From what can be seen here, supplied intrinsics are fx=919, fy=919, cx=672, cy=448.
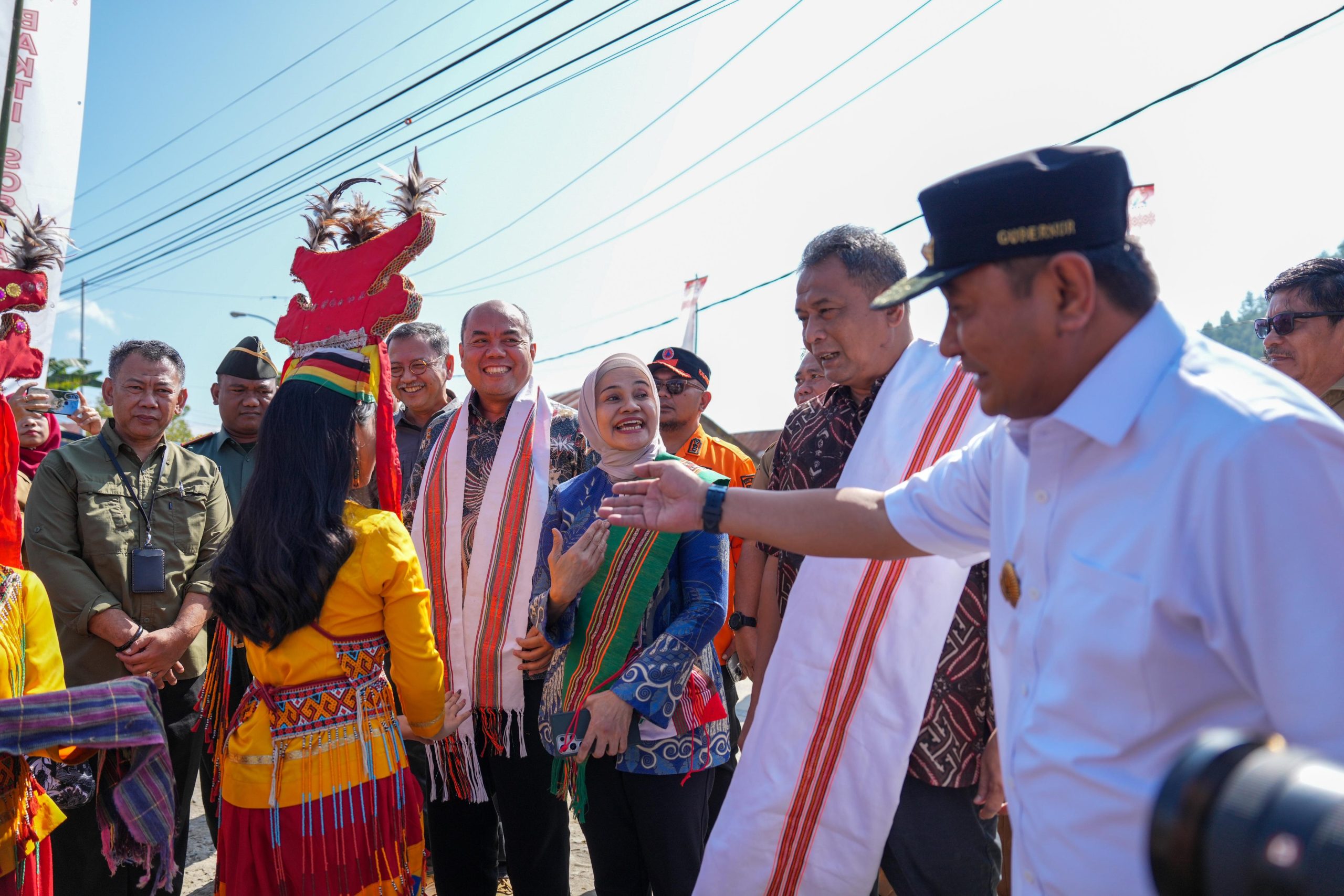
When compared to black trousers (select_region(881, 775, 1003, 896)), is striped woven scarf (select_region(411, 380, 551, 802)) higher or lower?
higher

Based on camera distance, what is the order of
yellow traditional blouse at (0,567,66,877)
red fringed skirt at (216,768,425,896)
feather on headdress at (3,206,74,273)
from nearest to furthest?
yellow traditional blouse at (0,567,66,877), red fringed skirt at (216,768,425,896), feather on headdress at (3,206,74,273)

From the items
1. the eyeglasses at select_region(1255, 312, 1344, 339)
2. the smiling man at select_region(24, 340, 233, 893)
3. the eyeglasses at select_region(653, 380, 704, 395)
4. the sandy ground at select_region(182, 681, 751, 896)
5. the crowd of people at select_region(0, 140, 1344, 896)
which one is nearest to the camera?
the crowd of people at select_region(0, 140, 1344, 896)

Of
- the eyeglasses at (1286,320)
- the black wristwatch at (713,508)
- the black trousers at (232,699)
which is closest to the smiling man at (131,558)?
the black trousers at (232,699)

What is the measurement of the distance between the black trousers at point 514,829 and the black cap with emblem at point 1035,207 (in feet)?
7.07

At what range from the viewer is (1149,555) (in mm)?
1176

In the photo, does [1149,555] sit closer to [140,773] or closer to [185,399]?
[140,773]

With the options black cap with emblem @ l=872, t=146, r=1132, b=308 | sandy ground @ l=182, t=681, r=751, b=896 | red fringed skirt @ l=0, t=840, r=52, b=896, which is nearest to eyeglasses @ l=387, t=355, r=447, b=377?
sandy ground @ l=182, t=681, r=751, b=896

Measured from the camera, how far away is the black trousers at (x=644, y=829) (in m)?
2.62

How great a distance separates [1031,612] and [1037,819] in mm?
294

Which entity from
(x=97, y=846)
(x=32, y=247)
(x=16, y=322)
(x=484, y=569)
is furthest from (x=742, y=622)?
(x=32, y=247)

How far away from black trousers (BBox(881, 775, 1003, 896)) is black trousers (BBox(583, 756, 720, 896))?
0.57 m

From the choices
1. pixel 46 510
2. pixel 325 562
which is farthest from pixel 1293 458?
pixel 46 510

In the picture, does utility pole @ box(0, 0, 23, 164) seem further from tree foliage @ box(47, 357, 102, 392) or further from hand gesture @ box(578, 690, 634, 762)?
tree foliage @ box(47, 357, 102, 392)

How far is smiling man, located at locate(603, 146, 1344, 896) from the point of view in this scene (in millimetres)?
1064
